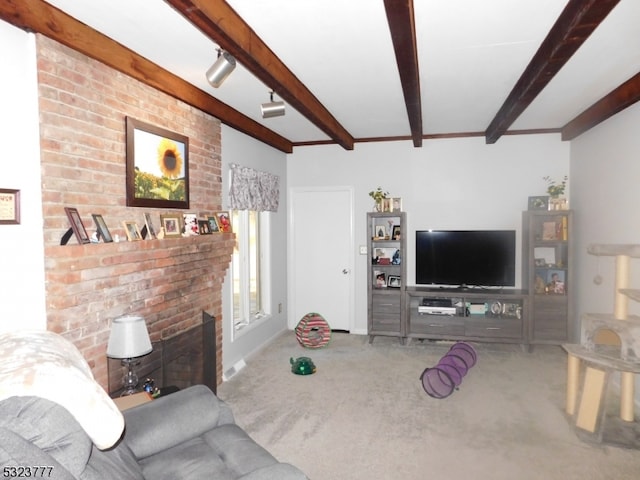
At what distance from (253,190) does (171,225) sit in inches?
65.8

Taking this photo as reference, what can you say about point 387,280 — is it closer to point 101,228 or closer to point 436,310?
point 436,310

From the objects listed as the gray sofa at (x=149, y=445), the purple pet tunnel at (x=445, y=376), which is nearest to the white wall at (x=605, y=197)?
the purple pet tunnel at (x=445, y=376)

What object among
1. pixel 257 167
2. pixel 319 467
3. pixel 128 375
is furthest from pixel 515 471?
pixel 257 167

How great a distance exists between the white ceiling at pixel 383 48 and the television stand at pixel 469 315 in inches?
82.3

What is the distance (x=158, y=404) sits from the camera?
7.04ft

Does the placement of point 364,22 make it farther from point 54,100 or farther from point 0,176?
point 0,176

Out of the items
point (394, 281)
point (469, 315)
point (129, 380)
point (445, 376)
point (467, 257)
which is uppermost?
point (467, 257)

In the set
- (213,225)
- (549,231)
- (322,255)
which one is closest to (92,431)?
(213,225)

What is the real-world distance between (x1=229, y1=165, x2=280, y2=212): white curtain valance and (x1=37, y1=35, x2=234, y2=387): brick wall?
88 cm

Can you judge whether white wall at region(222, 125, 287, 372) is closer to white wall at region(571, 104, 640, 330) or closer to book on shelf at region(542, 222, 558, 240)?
book on shelf at region(542, 222, 558, 240)

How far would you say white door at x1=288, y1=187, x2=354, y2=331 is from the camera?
19.4 ft

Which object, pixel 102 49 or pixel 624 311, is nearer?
pixel 102 49

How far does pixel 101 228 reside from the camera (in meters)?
2.62

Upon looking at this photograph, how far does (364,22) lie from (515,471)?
2783mm
